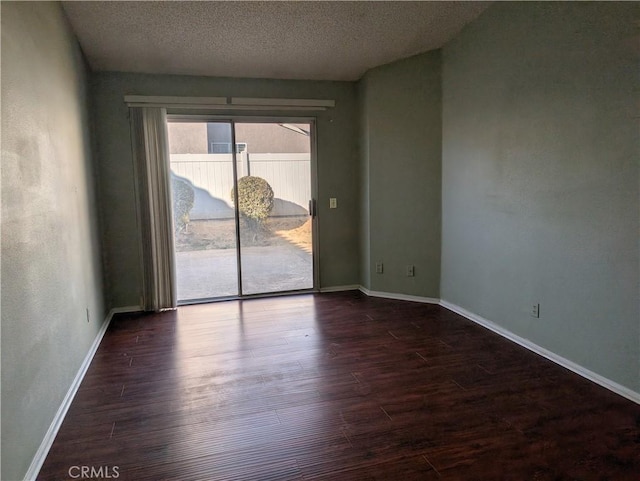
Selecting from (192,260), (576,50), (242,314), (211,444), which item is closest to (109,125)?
(192,260)

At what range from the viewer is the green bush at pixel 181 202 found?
4648mm

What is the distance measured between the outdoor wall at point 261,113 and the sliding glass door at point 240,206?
0.24m

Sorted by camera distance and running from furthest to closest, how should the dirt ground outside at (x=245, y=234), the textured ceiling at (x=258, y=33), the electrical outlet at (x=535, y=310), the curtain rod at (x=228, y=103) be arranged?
the dirt ground outside at (x=245, y=234) < the curtain rod at (x=228, y=103) < the electrical outlet at (x=535, y=310) < the textured ceiling at (x=258, y=33)

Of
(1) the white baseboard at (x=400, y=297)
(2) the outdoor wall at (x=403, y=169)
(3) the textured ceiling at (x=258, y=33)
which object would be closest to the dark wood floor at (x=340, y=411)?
(1) the white baseboard at (x=400, y=297)

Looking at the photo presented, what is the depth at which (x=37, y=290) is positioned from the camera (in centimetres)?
213

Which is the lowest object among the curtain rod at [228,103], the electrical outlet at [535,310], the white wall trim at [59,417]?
the white wall trim at [59,417]

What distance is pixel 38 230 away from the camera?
7.22ft

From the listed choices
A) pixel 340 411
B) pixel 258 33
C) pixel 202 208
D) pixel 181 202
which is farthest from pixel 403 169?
pixel 340 411

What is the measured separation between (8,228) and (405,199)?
3.61 m

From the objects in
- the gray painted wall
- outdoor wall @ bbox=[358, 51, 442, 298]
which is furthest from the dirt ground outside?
the gray painted wall

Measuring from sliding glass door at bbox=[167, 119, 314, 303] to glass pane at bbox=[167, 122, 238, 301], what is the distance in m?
0.01

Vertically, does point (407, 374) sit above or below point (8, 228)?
below

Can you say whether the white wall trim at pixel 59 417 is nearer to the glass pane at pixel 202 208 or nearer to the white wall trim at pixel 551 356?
the glass pane at pixel 202 208

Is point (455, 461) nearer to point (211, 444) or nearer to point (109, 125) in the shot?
point (211, 444)
